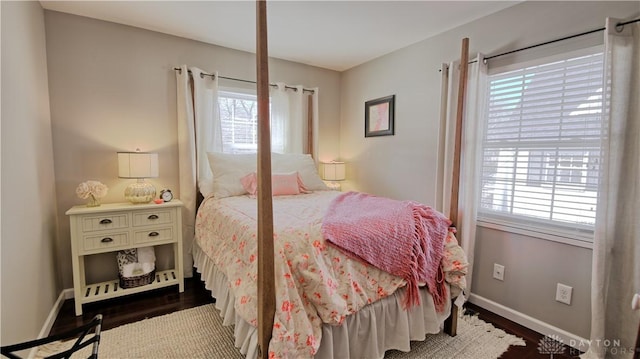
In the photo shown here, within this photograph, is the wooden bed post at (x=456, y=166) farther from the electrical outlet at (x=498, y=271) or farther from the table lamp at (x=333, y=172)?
the table lamp at (x=333, y=172)

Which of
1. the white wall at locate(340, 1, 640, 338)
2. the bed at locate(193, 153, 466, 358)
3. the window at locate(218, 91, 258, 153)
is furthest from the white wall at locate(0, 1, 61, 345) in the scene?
the white wall at locate(340, 1, 640, 338)

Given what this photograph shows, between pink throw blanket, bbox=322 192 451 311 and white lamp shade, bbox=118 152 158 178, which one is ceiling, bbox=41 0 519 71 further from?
pink throw blanket, bbox=322 192 451 311

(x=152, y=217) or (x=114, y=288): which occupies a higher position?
(x=152, y=217)

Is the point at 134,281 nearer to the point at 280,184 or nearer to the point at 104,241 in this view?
the point at 104,241

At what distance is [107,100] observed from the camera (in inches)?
98.1

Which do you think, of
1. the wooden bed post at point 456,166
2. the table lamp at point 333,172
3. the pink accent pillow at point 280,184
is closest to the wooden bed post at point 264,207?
the wooden bed post at point 456,166

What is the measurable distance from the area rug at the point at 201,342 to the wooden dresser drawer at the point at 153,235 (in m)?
0.60

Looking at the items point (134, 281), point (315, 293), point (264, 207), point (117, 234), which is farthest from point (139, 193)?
point (315, 293)

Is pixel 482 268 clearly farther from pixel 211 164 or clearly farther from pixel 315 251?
pixel 211 164

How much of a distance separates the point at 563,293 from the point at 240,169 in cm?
260

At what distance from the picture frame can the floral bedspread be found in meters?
1.63

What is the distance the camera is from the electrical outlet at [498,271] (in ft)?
7.34

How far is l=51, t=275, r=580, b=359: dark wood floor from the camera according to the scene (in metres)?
1.84

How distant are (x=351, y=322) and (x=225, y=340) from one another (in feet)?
2.90
